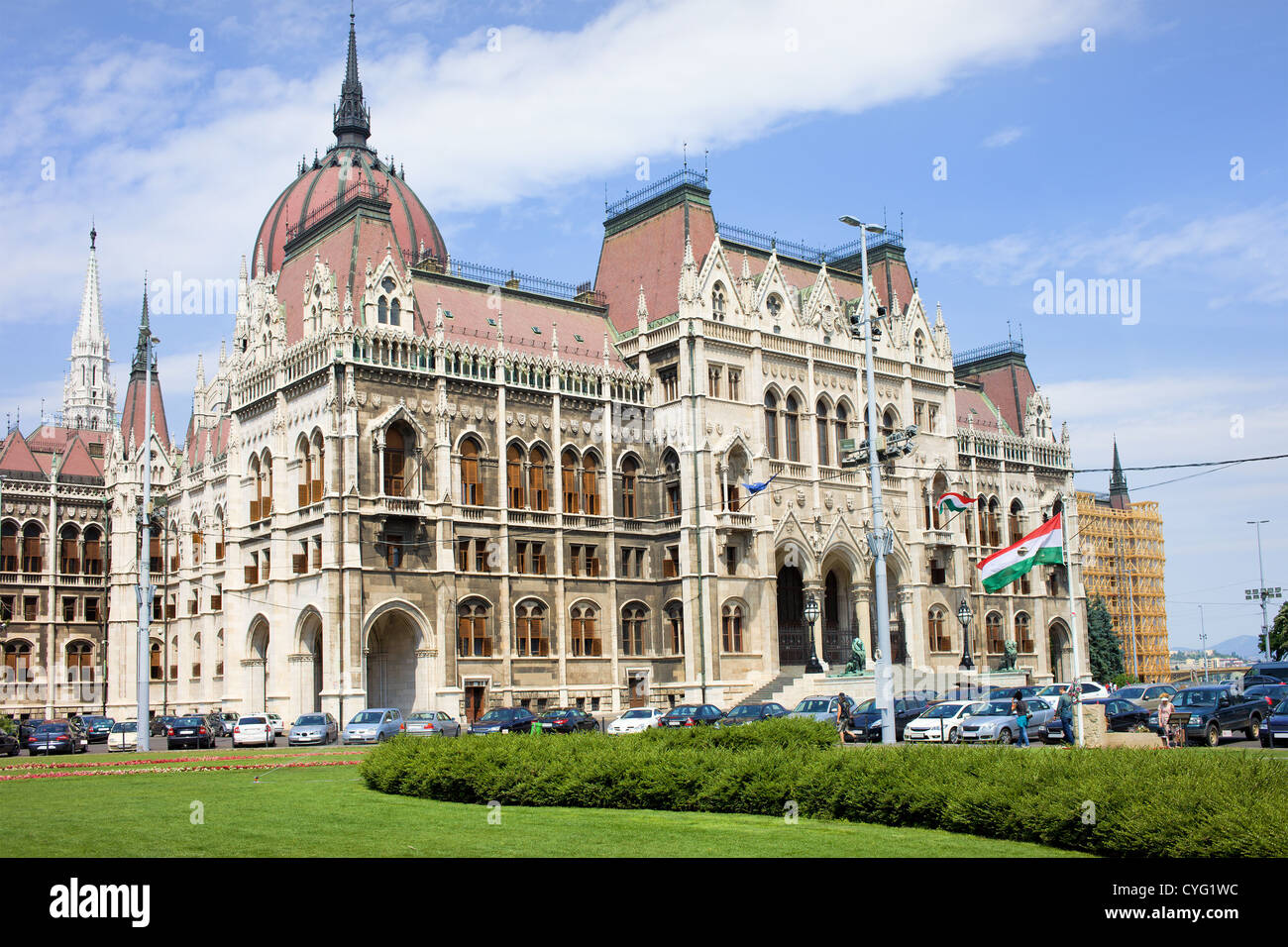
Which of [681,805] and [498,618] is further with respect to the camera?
[498,618]

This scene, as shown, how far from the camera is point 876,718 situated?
42.8 meters

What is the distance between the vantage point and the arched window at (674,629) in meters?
62.7

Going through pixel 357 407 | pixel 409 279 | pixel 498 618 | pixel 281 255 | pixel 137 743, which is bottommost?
pixel 137 743

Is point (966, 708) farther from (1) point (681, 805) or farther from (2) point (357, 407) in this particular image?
(2) point (357, 407)

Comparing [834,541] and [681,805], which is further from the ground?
[834,541]

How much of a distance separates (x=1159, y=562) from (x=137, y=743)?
149634 mm

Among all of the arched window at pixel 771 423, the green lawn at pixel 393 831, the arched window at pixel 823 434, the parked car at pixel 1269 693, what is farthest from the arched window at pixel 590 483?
the green lawn at pixel 393 831

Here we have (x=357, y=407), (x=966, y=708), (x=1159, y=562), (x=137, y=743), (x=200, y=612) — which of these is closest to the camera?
(x=966, y=708)

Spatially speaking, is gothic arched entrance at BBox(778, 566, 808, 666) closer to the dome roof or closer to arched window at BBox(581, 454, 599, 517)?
arched window at BBox(581, 454, 599, 517)

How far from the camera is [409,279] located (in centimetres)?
5769

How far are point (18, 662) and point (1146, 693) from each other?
65.4 m

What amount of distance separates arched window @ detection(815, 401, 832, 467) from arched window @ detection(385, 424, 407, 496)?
72.7 ft

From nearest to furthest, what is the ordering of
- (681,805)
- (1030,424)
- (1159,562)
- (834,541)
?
(681,805) < (834,541) < (1030,424) < (1159,562)

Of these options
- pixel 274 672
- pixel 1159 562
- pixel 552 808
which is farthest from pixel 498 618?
pixel 1159 562
